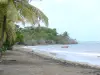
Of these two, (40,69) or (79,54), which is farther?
(79,54)

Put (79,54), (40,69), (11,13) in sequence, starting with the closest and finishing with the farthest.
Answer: (11,13) → (40,69) → (79,54)

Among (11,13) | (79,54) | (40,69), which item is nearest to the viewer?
(11,13)

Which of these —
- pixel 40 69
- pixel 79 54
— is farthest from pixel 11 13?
pixel 79 54

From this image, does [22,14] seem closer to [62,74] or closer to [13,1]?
[13,1]

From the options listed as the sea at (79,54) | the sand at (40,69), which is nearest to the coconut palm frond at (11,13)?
the sand at (40,69)

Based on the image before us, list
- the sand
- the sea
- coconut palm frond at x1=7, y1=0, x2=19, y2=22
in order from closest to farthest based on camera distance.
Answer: coconut palm frond at x1=7, y1=0, x2=19, y2=22 < the sand < the sea

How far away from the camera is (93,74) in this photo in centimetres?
Result: 1739

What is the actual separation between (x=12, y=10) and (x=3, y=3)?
0.66 metres

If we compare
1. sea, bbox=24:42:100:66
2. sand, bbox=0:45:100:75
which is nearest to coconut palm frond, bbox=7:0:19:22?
sand, bbox=0:45:100:75

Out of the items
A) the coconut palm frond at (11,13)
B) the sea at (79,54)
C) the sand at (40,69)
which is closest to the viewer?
the coconut palm frond at (11,13)

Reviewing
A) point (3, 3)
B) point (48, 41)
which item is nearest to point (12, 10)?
point (3, 3)

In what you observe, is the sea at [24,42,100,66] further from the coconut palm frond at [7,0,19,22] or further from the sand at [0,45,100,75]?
the coconut palm frond at [7,0,19,22]

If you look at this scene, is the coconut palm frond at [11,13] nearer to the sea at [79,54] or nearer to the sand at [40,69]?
the sand at [40,69]

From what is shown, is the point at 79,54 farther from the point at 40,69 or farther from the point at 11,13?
the point at 11,13
